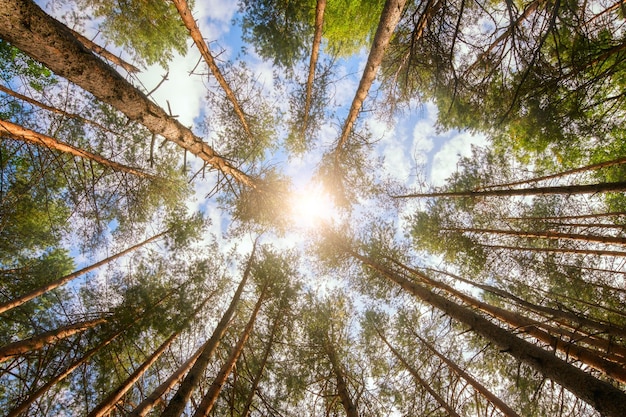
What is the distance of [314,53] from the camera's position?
5730 millimetres

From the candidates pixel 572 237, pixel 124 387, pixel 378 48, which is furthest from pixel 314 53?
pixel 124 387

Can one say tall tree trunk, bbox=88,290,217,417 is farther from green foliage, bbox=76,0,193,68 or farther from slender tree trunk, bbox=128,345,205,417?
green foliage, bbox=76,0,193,68

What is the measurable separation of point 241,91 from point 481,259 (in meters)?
9.44

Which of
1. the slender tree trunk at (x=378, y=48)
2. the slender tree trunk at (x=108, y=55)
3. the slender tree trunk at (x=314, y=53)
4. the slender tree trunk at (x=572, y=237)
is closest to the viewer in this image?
the slender tree trunk at (x=378, y=48)

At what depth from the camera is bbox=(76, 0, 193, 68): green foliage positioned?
7.20 meters

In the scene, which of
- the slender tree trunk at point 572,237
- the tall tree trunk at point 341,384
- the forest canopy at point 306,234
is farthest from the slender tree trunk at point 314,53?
the tall tree trunk at point 341,384

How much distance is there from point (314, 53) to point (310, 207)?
540 cm

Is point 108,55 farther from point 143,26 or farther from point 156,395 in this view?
point 156,395

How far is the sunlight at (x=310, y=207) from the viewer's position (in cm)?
933

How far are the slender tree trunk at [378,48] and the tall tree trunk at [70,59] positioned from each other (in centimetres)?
342

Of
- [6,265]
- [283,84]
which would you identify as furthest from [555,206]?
[6,265]

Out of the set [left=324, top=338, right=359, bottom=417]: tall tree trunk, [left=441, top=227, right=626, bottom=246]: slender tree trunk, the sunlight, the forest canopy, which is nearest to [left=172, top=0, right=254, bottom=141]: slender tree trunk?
the forest canopy

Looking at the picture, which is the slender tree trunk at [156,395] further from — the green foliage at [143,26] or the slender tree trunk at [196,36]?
the green foliage at [143,26]

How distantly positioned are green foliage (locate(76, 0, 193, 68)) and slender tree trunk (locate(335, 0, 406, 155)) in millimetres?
5565
